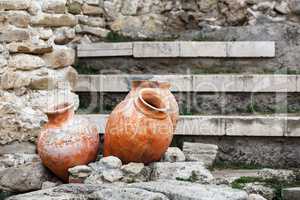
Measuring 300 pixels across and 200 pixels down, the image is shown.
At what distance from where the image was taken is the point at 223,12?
5734 mm

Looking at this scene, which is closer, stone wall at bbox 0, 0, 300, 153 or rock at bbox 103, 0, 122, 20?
stone wall at bbox 0, 0, 300, 153

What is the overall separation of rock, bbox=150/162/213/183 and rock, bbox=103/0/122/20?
2740 mm

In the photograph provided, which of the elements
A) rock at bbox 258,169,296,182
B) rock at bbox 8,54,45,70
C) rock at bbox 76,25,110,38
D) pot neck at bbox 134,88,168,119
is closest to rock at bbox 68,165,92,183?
pot neck at bbox 134,88,168,119

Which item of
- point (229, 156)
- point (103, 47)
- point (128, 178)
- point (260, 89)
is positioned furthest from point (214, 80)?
point (128, 178)

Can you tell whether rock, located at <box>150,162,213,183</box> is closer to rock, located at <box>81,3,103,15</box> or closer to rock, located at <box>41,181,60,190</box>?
rock, located at <box>41,181,60,190</box>

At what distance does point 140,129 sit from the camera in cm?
345

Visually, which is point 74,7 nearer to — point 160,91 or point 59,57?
point 59,57

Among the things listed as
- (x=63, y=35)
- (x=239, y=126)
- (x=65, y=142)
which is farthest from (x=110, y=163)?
(x=63, y=35)

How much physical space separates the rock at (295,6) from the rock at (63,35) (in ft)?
7.06

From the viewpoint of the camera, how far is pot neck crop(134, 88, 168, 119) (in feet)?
11.4

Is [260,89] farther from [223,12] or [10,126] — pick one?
[10,126]

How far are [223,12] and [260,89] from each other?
133 cm

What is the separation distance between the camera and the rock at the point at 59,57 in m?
4.37

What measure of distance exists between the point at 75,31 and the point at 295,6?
208 centimetres
